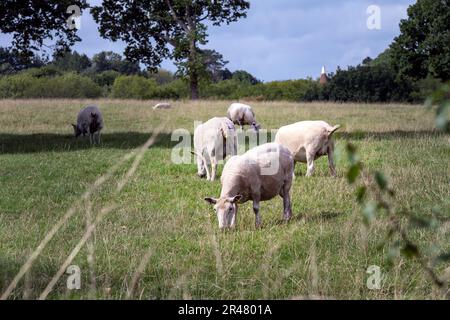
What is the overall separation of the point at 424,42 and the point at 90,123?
28.8m

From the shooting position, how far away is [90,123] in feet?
72.0

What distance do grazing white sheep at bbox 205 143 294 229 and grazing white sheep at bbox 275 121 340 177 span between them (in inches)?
125

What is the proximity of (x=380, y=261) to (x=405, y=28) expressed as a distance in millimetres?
41307

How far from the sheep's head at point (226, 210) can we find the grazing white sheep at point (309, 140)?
177 inches

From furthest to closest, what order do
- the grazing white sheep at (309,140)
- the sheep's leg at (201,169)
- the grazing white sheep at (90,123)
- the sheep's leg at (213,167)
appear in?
1. the grazing white sheep at (90,123)
2. the sheep's leg at (201,169)
3. the sheep's leg at (213,167)
4. the grazing white sheep at (309,140)

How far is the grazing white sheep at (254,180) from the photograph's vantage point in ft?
27.4

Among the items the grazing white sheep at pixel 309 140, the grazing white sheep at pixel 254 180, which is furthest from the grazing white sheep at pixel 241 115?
the grazing white sheep at pixel 254 180

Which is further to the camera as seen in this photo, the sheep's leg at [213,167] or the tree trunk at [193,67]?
the tree trunk at [193,67]

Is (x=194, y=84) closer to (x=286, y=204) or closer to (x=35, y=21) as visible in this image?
(x=35, y=21)

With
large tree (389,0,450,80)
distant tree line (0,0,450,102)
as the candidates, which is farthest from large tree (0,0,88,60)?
large tree (389,0,450,80)

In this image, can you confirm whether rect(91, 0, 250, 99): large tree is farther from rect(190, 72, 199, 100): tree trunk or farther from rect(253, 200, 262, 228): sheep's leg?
rect(253, 200, 262, 228): sheep's leg

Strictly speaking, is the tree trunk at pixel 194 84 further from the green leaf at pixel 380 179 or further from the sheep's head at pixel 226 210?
the green leaf at pixel 380 179
